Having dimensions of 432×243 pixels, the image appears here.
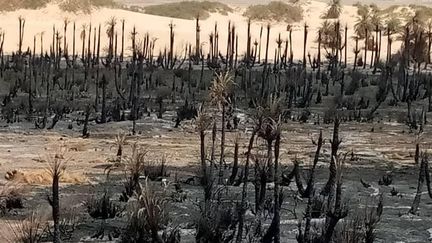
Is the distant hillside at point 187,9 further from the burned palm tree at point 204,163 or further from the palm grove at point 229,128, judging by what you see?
the burned palm tree at point 204,163

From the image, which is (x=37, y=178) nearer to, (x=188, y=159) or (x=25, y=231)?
(x=188, y=159)

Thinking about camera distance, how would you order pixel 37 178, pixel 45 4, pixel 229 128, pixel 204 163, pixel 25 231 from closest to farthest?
→ pixel 25 231 → pixel 204 163 → pixel 37 178 → pixel 229 128 → pixel 45 4

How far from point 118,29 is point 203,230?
46.4 metres

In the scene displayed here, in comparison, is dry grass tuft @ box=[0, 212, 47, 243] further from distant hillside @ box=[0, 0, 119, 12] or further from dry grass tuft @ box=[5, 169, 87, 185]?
distant hillside @ box=[0, 0, 119, 12]

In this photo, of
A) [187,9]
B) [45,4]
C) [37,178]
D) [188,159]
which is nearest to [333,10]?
[187,9]

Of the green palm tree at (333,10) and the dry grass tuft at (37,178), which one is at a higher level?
the green palm tree at (333,10)

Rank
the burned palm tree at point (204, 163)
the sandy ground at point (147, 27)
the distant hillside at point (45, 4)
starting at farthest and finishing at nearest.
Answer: the distant hillside at point (45, 4), the sandy ground at point (147, 27), the burned palm tree at point (204, 163)

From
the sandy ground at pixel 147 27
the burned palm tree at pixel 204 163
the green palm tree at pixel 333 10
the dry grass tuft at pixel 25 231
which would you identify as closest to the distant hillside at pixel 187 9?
the sandy ground at pixel 147 27

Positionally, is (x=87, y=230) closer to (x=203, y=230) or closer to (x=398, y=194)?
(x=203, y=230)

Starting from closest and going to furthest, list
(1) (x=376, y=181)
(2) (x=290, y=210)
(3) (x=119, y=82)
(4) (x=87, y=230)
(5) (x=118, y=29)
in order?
(4) (x=87, y=230) → (2) (x=290, y=210) → (1) (x=376, y=181) → (3) (x=119, y=82) → (5) (x=118, y=29)

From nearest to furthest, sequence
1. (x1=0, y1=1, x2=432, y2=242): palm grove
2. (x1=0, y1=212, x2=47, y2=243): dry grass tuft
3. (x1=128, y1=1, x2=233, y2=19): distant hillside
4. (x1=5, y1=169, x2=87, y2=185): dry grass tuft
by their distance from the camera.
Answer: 1. (x1=0, y1=212, x2=47, y2=243): dry grass tuft
2. (x1=0, y1=1, x2=432, y2=242): palm grove
3. (x1=5, y1=169, x2=87, y2=185): dry grass tuft
4. (x1=128, y1=1, x2=233, y2=19): distant hillside

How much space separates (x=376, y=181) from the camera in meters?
13.4

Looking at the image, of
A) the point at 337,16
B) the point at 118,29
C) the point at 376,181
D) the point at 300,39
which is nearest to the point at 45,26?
the point at 118,29

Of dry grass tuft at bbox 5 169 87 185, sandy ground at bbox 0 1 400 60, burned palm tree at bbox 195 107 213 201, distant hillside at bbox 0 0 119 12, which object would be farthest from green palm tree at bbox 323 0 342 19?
burned palm tree at bbox 195 107 213 201
